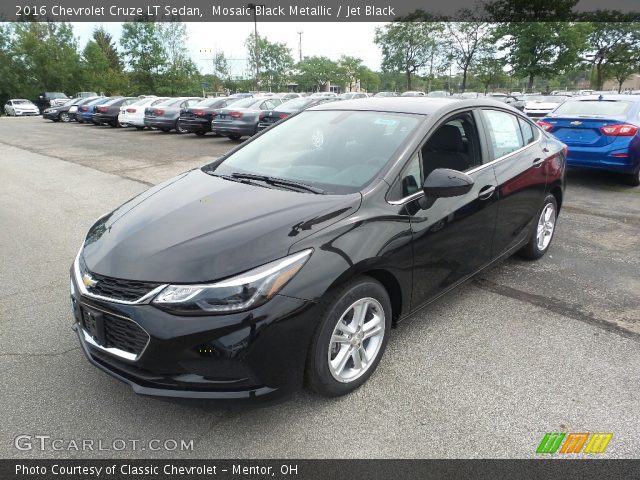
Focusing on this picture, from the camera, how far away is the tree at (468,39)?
3900cm

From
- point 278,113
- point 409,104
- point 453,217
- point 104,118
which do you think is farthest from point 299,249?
point 104,118

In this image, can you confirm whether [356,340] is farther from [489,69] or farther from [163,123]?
[489,69]

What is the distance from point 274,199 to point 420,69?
48142mm

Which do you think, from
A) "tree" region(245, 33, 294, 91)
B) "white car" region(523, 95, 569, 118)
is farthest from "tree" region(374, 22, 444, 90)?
"white car" region(523, 95, 569, 118)

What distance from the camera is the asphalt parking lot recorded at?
7.73ft

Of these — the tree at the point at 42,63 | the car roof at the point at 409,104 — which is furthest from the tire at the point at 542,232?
the tree at the point at 42,63

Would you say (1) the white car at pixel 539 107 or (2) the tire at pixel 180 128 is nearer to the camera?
(2) the tire at pixel 180 128

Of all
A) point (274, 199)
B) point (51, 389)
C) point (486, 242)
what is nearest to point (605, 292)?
point (486, 242)

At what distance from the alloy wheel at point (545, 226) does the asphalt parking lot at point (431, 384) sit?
0.18m

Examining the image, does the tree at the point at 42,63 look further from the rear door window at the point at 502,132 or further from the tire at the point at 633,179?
the rear door window at the point at 502,132

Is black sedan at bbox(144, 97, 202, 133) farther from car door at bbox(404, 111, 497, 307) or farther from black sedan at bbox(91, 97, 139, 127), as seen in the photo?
car door at bbox(404, 111, 497, 307)

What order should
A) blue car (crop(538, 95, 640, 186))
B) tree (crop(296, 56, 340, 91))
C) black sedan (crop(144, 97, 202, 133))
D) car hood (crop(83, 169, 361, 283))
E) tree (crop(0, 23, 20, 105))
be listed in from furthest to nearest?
1. tree (crop(296, 56, 340, 91))
2. tree (crop(0, 23, 20, 105))
3. black sedan (crop(144, 97, 202, 133))
4. blue car (crop(538, 95, 640, 186))
5. car hood (crop(83, 169, 361, 283))

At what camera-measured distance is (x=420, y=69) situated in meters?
46.7

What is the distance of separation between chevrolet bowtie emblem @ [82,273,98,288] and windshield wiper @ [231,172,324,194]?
3.90 feet
